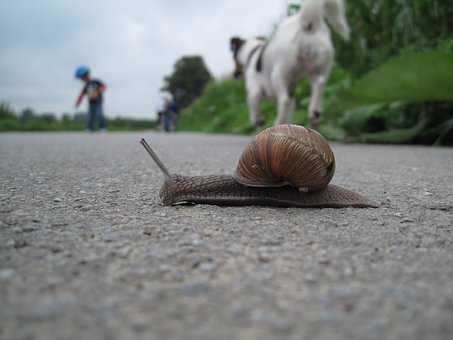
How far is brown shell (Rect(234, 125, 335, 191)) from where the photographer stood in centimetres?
139

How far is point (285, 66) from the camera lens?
13.7 feet

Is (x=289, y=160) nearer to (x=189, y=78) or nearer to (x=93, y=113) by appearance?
(x=93, y=113)

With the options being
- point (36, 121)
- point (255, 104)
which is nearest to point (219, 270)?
point (255, 104)

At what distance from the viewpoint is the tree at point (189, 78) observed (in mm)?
25438

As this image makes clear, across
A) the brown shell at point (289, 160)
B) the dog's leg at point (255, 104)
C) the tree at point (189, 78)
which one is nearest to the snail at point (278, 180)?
the brown shell at point (289, 160)

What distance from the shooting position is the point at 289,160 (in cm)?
139

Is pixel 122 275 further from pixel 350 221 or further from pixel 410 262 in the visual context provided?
pixel 350 221

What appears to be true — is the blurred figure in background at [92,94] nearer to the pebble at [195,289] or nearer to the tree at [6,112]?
the tree at [6,112]

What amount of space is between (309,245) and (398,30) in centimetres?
444

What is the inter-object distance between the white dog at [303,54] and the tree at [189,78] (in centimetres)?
2100

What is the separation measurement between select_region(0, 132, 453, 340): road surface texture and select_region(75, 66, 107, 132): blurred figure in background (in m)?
9.03

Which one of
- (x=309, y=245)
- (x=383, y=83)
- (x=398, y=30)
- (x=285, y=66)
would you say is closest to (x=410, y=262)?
(x=309, y=245)

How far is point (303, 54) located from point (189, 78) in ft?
73.0

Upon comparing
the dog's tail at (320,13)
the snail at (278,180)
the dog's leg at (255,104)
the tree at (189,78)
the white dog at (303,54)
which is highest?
the tree at (189,78)
